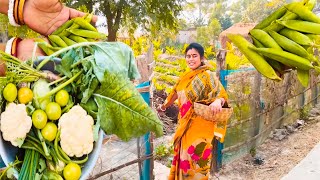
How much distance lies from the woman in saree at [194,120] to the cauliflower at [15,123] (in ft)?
8.64

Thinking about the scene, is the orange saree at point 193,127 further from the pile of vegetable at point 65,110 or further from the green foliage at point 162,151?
the pile of vegetable at point 65,110

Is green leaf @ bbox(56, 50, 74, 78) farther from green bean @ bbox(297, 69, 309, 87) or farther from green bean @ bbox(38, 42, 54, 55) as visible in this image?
green bean @ bbox(297, 69, 309, 87)

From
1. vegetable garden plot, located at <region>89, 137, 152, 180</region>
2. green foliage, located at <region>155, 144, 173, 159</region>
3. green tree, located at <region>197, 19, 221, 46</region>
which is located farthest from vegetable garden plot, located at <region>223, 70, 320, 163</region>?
green tree, located at <region>197, 19, 221, 46</region>

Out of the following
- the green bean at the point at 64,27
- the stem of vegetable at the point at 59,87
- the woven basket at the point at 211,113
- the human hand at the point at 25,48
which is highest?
the green bean at the point at 64,27

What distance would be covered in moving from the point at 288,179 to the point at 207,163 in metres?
1.56

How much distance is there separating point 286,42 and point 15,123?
3.14 ft

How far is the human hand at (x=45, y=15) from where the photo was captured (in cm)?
153

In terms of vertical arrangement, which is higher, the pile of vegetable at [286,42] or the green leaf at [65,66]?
the pile of vegetable at [286,42]

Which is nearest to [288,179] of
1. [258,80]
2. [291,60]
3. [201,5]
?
[291,60]

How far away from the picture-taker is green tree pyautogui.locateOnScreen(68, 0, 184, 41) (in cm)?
479

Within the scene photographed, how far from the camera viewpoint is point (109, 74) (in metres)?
1.29

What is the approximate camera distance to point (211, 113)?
3.39 metres

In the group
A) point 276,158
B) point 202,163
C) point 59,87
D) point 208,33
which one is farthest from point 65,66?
point 208,33

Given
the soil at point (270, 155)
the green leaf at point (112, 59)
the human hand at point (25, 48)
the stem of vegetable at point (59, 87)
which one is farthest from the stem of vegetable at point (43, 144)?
the soil at point (270, 155)
